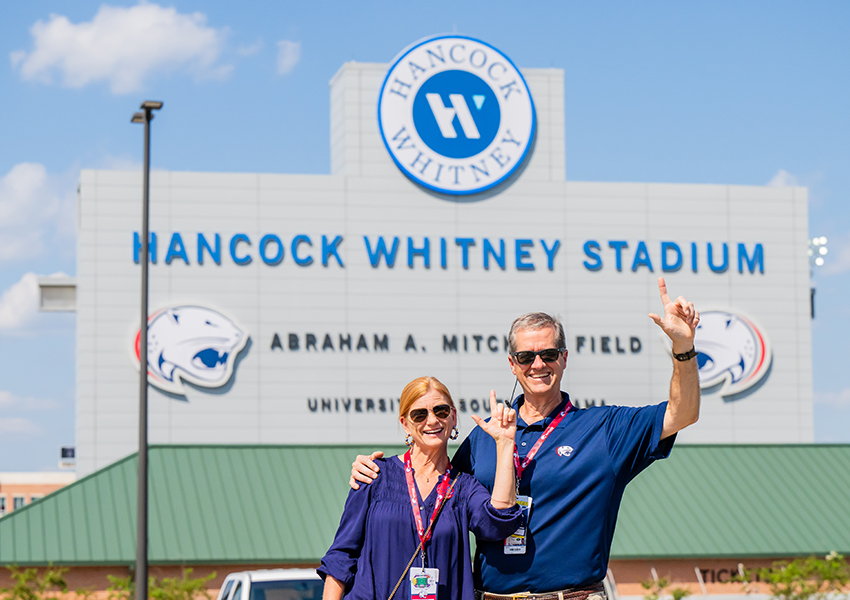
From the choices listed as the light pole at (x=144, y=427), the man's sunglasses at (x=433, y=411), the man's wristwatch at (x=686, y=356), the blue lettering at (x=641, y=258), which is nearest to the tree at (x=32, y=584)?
the light pole at (x=144, y=427)

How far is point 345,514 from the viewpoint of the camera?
6031mm

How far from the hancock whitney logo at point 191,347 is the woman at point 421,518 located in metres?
21.5

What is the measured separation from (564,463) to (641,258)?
79.5ft

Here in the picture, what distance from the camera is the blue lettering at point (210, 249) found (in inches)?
1086

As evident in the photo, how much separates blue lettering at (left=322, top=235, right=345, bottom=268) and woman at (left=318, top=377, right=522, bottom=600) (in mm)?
22158

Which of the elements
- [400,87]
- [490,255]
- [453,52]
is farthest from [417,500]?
[453,52]

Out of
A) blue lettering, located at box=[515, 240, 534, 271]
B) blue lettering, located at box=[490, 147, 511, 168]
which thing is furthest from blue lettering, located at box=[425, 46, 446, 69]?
blue lettering, located at box=[515, 240, 534, 271]

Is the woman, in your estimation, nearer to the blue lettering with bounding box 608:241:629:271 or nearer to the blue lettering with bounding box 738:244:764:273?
the blue lettering with bounding box 608:241:629:271

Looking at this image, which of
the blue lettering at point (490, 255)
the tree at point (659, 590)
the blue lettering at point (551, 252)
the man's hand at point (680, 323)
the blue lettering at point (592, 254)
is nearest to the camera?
the man's hand at point (680, 323)

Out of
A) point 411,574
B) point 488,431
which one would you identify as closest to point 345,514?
point 411,574

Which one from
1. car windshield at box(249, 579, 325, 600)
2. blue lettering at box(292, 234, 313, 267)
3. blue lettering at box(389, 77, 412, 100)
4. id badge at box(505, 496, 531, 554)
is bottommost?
car windshield at box(249, 579, 325, 600)

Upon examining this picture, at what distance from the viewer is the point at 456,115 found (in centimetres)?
2883

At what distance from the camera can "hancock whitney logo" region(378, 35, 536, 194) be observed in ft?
94.0

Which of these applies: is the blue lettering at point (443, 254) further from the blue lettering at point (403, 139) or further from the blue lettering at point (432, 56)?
the blue lettering at point (432, 56)
